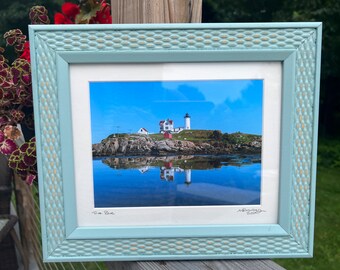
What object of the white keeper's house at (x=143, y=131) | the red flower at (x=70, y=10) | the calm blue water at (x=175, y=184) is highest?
the red flower at (x=70, y=10)

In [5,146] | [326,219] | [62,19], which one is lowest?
[326,219]

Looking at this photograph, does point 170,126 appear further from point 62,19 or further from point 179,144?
point 62,19

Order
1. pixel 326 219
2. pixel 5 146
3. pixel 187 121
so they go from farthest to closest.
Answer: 1. pixel 326 219
2. pixel 5 146
3. pixel 187 121

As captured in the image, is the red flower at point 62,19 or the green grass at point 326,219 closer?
the red flower at point 62,19

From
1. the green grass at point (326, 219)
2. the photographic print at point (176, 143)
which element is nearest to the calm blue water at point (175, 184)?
the photographic print at point (176, 143)

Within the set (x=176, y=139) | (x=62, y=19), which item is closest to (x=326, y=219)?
(x=176, y=139)

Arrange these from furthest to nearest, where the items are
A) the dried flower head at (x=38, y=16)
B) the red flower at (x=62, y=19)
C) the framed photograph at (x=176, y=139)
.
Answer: the dried flower head at (x=38, y=16), the red flower at (x=62, y=19), the framed photograph at (x=176, y=139)
